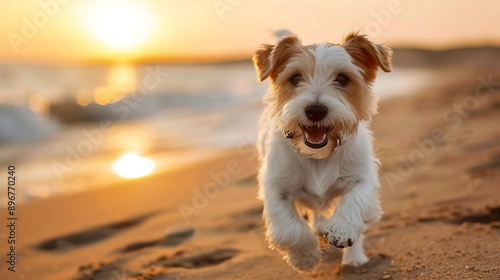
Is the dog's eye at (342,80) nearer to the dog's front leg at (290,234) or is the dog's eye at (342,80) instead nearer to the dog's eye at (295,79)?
the dog's eye at (295,79)

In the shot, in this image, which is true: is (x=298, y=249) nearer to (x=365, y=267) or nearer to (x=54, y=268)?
(x=365, y=267)

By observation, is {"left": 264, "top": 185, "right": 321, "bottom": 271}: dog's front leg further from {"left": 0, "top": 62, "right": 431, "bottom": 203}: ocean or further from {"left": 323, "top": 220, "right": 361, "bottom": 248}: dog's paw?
{"left": 0, "top": 62, "right": 431, "bottom": 203}: ocean

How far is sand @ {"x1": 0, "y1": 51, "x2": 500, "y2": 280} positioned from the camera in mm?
4191

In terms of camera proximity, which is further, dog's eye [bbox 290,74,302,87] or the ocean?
the ocean

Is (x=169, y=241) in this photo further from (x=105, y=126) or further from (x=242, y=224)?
(x=105, y=126)

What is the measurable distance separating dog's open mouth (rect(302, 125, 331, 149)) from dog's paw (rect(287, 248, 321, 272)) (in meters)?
0.71

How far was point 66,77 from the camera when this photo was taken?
33.3m

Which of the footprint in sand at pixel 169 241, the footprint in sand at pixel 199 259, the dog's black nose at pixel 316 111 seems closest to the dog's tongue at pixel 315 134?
the dog's black nose at pixel 316 111

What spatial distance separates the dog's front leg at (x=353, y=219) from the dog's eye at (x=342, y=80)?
2.26 feet

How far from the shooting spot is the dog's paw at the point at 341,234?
364 centimetres

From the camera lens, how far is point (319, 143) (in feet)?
12.5

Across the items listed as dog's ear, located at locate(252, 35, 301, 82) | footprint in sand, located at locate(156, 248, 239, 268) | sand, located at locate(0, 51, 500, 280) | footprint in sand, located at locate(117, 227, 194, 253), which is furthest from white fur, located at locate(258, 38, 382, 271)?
footprint in sand, located at locate(117, 227, 194, 253)

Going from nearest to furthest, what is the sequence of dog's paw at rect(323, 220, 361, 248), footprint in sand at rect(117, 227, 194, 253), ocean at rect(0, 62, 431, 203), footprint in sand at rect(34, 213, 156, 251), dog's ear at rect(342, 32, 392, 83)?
dog's paw at rect(323, 220, 361, 248) < dog's ear at rect(342, 32, 392, 83) < footprint in sand at rect(117, 227, 194, 253) < footprint in sand at rect(34, 213, 156, 251) < ocean at rect(0, 62, 431, 203)

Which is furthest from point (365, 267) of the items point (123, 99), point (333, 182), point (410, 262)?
point (123, 99)
